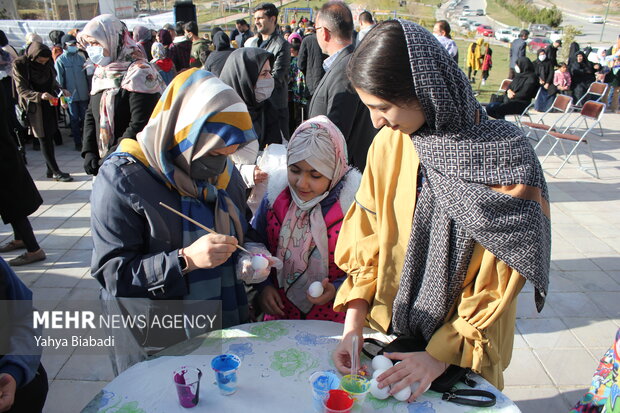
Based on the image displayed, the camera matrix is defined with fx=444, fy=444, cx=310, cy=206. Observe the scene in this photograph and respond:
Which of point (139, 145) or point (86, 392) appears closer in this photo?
point (139, 145)

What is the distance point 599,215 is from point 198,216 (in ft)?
18.8

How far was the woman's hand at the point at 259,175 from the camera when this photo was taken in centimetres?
250

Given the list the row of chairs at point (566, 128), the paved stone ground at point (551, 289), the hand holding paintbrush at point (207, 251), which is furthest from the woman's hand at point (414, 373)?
the row of chairs at point (566, 128)

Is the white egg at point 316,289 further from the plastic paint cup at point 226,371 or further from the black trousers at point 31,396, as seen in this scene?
the black trousers at point 31,396

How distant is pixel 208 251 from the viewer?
1.57m

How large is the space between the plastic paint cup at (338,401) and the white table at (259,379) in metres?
0.08

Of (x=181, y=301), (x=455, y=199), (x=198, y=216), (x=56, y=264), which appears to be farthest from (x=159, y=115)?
(x=56, y=264)

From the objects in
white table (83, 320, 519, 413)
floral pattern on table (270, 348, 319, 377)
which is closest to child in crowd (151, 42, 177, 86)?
white table (83, 320, 519, 413)

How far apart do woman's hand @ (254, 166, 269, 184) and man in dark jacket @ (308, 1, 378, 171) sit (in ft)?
4.24

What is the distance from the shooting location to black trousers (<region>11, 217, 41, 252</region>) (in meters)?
4.11

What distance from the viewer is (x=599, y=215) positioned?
570 centimetres

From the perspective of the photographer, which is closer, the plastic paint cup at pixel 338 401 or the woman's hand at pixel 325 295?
the plastic paint cup at pixel 338 401

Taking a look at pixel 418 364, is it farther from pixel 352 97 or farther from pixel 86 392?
pixel 352 97

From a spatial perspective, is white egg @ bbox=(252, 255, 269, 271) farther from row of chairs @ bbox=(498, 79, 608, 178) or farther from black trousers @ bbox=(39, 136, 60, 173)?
black trousers @ bbox=(39, 136, 60, 173)
